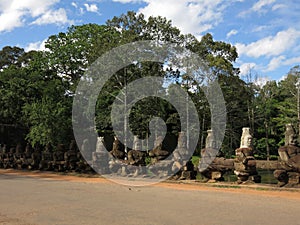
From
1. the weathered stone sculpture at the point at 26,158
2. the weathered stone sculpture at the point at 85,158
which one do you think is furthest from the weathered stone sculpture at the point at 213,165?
the weathered stone sculpture at the point at 26,158

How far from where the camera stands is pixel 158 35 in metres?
21.7

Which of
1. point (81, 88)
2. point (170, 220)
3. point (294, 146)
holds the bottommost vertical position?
point (170, 220)

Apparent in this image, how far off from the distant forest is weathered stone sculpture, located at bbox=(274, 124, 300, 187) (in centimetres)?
1060

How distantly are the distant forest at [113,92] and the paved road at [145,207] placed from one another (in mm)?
10258

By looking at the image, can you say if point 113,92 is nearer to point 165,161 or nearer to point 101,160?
point 101,160

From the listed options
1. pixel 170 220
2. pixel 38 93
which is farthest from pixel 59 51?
pixel 170 220

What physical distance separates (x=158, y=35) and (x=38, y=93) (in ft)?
30.3

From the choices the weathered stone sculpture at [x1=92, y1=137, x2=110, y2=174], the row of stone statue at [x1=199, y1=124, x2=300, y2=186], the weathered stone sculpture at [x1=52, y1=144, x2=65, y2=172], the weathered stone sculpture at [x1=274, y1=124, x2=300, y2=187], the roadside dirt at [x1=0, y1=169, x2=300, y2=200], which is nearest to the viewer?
the roadside dirt at [x1=0, y1=169, x2=300, y2=200]

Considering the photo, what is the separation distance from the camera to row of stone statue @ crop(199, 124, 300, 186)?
10.8 m

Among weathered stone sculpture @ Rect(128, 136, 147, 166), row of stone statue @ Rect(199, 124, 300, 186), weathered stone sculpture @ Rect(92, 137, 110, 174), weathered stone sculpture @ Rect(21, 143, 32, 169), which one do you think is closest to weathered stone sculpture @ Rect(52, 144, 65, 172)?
weathered stone sculpture @ Rect(21, 143, 32, 169)

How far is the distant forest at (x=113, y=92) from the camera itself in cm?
2080

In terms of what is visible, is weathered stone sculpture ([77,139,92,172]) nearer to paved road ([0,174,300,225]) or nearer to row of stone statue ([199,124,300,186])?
paved road ([0,174,300,225])

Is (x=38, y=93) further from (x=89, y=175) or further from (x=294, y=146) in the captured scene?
(x=294, y=146)

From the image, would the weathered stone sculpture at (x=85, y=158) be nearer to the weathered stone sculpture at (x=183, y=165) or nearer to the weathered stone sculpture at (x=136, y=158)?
the weathered stone sculpture at (x=136, y=158)
